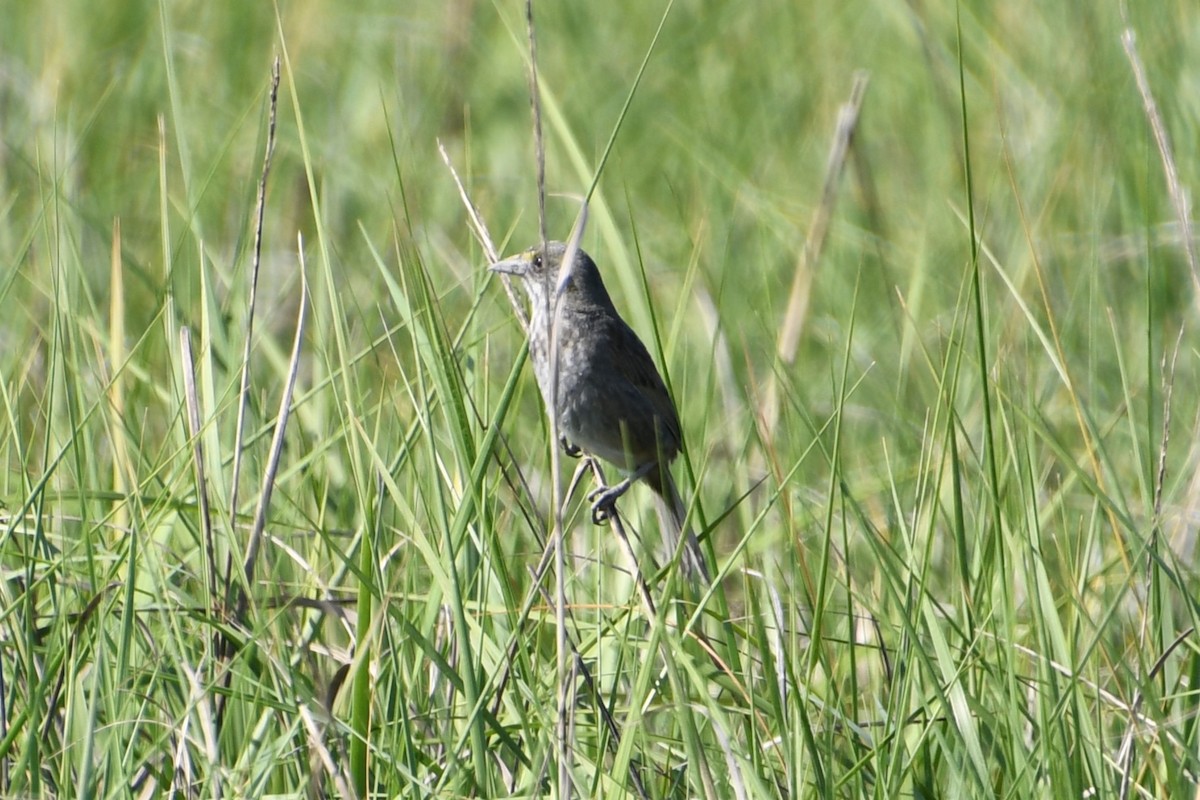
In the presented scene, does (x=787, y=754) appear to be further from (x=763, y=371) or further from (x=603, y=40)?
(x=603, y=40)

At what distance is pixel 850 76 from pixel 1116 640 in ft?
14.0

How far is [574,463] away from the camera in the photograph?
5.01 metres

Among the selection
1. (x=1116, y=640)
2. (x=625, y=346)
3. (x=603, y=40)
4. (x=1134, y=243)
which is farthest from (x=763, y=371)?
(x=603, y=40)

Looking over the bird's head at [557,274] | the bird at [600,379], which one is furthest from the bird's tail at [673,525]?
the bird's head at [557,274]

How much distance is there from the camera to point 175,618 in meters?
2.54

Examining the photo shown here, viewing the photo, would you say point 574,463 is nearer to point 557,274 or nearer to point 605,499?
point 557,274

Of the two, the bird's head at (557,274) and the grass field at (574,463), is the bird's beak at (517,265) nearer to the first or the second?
the bird's head at (557,274)

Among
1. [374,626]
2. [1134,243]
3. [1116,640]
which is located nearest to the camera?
[374,626]

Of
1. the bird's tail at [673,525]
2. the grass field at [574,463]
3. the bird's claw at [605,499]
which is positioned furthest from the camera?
the bird's claw at [605,499]

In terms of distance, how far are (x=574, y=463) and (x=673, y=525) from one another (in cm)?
102

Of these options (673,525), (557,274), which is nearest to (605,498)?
(673,525)

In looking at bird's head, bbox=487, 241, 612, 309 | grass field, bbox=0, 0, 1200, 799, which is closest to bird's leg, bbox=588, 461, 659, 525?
grass field, bbox=0, 0, 1200, 799

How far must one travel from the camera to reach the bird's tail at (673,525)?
3.15 m

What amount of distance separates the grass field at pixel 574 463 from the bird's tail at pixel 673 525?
83 mm
